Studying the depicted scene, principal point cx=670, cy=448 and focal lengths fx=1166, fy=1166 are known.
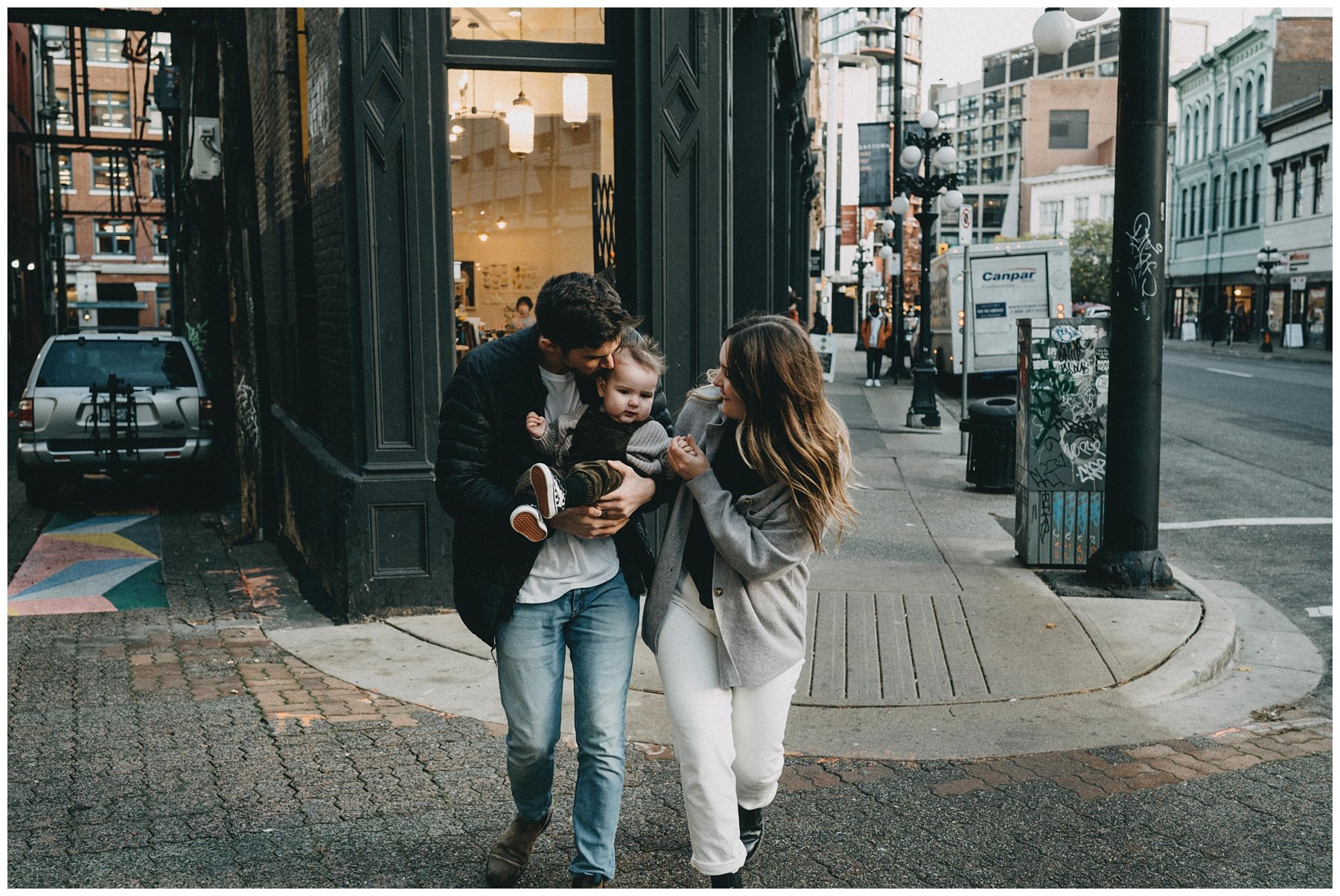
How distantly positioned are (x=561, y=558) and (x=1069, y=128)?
439 ft

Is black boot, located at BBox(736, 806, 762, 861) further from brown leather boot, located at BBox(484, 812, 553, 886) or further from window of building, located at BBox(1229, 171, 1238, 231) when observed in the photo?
window of building, located at BBox(1229, 171, 1238, 231)

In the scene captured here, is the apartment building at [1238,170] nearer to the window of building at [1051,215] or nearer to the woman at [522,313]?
the window of building at [1051,215]

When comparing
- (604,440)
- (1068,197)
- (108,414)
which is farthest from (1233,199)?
(604,440)

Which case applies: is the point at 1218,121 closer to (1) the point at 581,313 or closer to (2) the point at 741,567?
(2) the point at 741,567

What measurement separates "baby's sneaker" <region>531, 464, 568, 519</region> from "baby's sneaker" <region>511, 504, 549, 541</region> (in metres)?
0.04

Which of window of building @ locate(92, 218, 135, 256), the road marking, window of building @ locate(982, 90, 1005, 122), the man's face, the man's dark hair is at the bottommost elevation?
the road marking

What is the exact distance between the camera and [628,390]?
323cm

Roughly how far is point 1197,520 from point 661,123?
20.3ft

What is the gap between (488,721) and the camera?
16.9 feet

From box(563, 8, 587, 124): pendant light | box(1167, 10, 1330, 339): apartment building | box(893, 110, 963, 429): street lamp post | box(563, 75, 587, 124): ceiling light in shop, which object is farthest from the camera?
box(1167, 10, 1330, 339): apartment building

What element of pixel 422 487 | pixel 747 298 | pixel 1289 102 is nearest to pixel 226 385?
pixel 747 298

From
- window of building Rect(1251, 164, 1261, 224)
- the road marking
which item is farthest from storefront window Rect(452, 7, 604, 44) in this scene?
window of building Rect(1251, 164, 1261, 224)

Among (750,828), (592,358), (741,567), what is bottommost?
(750,828)

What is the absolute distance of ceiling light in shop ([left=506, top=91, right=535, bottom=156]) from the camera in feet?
25.5
